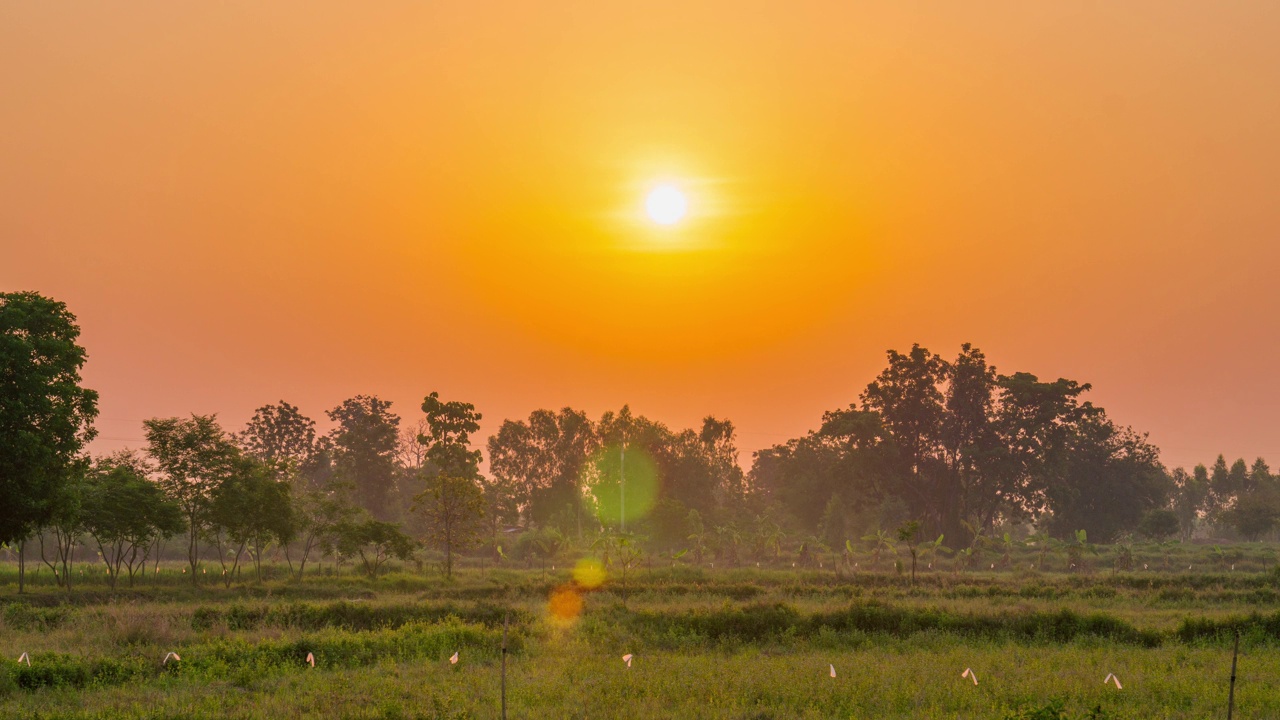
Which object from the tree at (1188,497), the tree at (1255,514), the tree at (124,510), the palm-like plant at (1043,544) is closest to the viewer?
the tree at (124,510)

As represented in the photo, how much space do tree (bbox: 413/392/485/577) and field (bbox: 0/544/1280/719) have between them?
57.8 ft

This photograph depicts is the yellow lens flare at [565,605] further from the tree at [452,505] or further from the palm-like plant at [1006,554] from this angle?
the palm-like plant at [1006,554]

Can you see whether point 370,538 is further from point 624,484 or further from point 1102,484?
point 1102,484

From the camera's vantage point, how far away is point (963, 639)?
103ft

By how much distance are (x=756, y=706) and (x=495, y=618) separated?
52.9 ft

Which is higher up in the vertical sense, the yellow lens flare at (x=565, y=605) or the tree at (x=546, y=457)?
the tree at (x=546, y=457)

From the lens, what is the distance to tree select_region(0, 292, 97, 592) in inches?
1282

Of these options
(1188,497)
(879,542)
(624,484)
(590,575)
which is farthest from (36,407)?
(1188,497)

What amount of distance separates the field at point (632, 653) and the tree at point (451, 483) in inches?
693

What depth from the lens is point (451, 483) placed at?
2448 inches

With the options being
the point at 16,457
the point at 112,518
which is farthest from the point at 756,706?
the point at 112,518

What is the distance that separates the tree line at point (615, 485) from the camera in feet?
164

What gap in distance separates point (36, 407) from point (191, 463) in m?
17.4

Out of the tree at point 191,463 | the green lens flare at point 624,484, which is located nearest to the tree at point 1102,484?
the green lens flare at point 624,484
